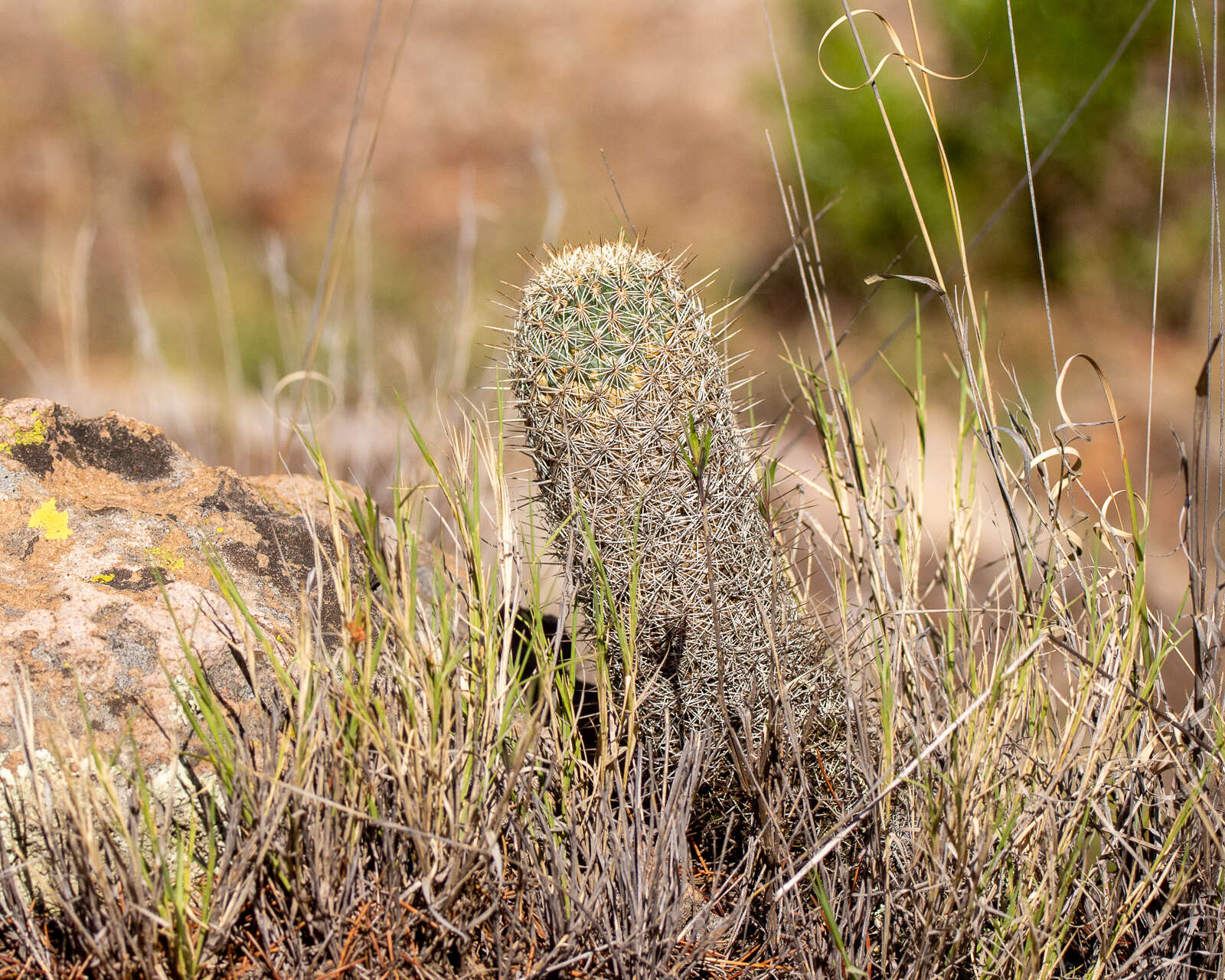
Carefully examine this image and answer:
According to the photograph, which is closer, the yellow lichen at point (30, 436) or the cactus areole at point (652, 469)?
the cactus areole at point (652, 469)

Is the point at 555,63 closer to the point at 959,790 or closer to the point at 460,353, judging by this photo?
the point at 460,353

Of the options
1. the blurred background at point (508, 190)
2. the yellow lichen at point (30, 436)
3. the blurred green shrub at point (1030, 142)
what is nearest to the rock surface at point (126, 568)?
the yellow lichen at point (30, 436)

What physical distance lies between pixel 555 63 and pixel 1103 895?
1210 centimetres

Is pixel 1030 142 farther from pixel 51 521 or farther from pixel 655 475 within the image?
pixel 51 521

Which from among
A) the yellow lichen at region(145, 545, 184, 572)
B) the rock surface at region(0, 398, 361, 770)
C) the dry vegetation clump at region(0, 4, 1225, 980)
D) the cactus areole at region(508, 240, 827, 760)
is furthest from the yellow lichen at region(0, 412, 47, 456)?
the cactus areole at region(508, 240, 827, 760)

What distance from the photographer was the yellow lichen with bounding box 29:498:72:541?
1494 mm

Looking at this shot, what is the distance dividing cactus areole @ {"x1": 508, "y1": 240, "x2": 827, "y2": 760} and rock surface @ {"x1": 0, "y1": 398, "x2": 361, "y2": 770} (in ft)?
1.21

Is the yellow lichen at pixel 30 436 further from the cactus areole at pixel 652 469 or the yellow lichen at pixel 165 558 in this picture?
the cactus areole at pixel 652 469

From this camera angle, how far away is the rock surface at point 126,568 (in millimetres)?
1285

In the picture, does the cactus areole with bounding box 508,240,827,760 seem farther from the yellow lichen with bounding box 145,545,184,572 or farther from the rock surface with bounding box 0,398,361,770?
the yellow lichen with bounding box 145,545,184,572

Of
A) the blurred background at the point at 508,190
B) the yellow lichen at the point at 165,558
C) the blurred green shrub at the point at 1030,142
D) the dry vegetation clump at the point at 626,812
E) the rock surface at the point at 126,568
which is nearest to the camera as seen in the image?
the dry vegetation clump at the point at 626,812

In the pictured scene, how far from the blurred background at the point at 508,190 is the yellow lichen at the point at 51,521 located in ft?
1.63

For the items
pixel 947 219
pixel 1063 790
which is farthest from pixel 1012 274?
pixel 1063 790

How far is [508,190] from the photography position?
10.8m
